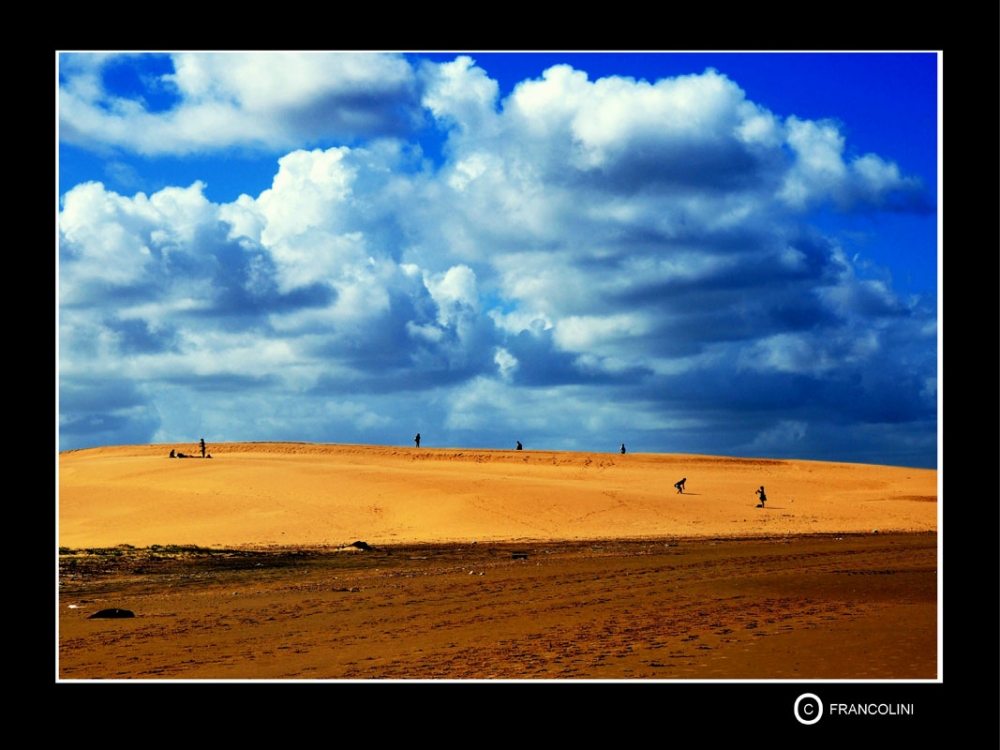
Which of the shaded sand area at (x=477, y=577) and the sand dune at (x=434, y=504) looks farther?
the sand dune at (x=434, y=504)

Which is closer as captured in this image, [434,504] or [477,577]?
[477,577]

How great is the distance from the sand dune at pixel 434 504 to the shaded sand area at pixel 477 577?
0.19 meters

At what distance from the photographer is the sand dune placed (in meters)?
28.9

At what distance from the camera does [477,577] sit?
60.3 ft

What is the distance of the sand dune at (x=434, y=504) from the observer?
28.9m

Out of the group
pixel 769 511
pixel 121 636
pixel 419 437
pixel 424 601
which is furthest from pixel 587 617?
pixel 419 437

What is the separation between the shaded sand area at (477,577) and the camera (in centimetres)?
1054

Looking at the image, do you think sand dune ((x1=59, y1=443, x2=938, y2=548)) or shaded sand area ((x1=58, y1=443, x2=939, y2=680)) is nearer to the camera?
shaded sand area ((x1=58, y1=443, x2=939, y2=680))

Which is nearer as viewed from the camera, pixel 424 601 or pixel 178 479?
pixel 424 601

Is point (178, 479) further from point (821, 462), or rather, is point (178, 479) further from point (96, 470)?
point (821, 462)

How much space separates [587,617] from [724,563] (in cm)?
852

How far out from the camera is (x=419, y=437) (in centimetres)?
6906

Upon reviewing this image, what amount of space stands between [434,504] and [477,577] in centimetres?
1607

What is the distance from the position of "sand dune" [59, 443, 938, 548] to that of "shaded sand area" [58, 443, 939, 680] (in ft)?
0.62
